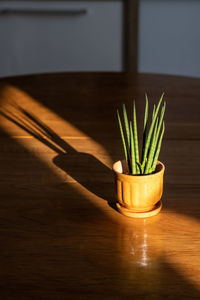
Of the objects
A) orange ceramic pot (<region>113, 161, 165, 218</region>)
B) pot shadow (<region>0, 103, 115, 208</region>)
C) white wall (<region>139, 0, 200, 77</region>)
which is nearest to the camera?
orange ceramic pot (<region>113, 161, 165, 218</region>)

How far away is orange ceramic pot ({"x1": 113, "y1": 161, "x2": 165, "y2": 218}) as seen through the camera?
32.0 inches

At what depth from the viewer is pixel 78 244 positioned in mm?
781

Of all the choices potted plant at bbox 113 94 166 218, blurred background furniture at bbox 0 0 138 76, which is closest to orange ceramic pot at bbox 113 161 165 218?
potted plant at bbox 113 94 166 218

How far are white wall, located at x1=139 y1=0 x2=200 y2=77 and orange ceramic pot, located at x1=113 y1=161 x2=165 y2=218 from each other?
2036 mm

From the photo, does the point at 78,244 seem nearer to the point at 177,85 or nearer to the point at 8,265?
the point at 8,265

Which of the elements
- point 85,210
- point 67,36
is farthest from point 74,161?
point 67,36

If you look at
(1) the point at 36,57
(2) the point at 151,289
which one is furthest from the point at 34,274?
(1) the point at 36,57

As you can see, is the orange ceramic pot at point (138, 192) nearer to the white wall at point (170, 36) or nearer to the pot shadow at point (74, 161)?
the pot shadow at point (74, 161)

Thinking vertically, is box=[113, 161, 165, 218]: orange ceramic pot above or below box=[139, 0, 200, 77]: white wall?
above

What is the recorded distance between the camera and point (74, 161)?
1.05 meters

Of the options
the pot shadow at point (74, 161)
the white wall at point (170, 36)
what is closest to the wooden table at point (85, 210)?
the pot shadow at point (74, 161)

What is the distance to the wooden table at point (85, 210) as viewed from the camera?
0.69 m

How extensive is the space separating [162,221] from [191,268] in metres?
0.14

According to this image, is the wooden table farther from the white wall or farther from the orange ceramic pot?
the white wall
